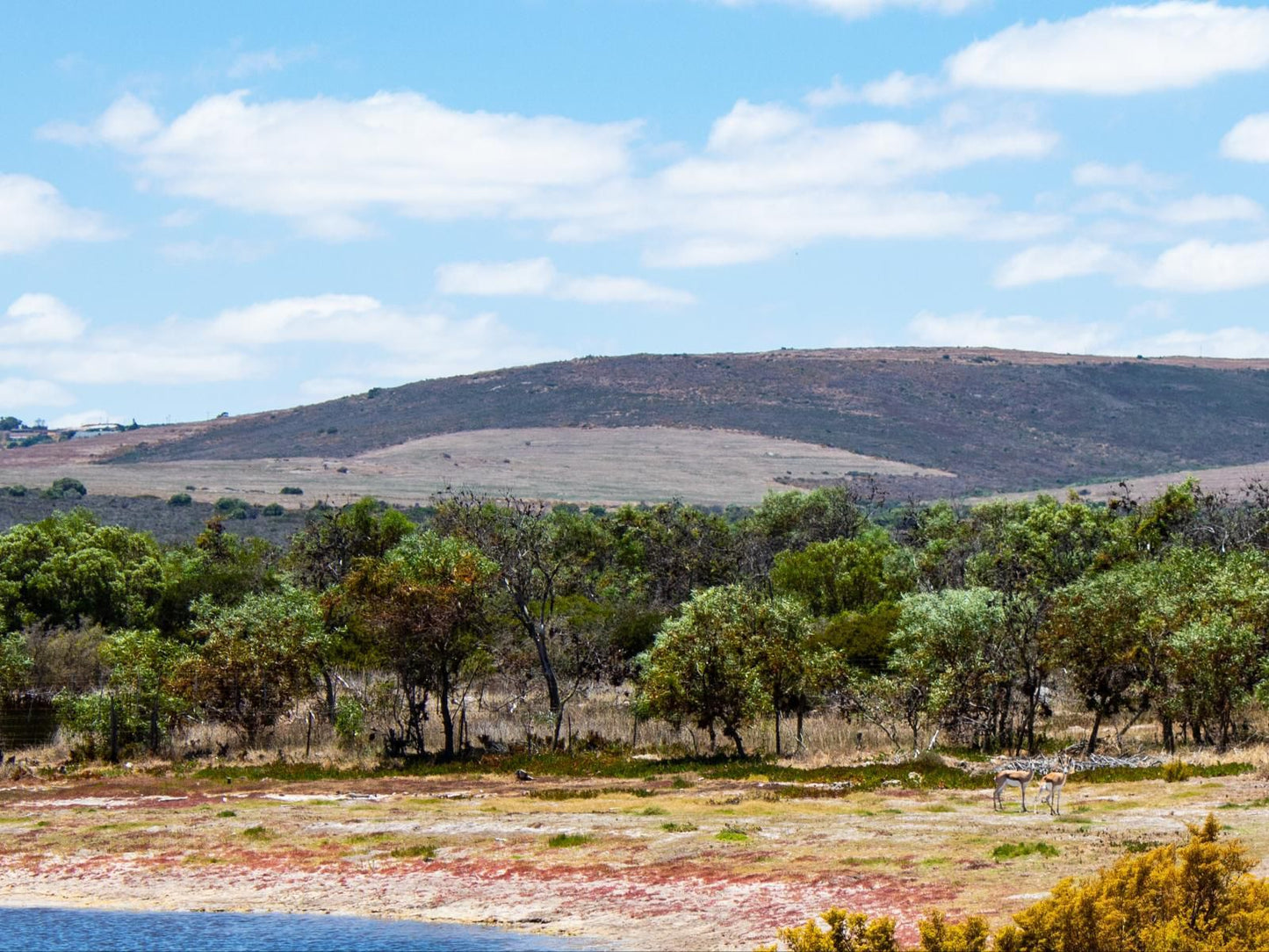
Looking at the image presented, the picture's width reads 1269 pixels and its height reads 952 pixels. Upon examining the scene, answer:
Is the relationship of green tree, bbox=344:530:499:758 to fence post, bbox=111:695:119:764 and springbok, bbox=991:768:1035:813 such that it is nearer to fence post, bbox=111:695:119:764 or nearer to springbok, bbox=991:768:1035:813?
fence post, bbox=111:695:119:764

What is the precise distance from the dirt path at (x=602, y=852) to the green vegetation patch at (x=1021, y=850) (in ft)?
1.05

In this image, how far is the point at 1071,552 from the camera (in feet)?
252

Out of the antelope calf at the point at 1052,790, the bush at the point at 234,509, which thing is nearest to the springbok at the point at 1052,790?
the antelope calf at the point at 1052,790

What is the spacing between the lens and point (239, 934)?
2572 cm

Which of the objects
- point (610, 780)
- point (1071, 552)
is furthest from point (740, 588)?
point (1071, 552)

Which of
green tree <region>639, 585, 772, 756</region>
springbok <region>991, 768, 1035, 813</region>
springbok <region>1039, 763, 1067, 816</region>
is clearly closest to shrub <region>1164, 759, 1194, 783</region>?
springbok <region>1039, 763, 1067, 816</region>

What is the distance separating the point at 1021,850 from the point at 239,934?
13.6 meters

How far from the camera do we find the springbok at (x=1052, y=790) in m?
30.9

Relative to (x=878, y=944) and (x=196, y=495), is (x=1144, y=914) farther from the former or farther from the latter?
Result: (x=196, y=495)

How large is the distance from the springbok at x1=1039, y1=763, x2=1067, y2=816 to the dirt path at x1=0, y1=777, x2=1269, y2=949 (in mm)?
466

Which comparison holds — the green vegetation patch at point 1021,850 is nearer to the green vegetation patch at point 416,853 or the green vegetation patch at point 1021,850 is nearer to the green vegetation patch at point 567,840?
the green vegetation patch at point 567,840

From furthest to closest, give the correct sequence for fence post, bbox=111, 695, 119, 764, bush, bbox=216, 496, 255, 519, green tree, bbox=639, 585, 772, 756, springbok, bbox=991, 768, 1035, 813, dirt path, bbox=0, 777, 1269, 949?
1. bush, bbox=216, 496, 255, 519
2. fence post, bbox=111, 695, 119, 764
3. green tree, bbox=639, 585, 772, 756
4. springbok, bbox=991, 768, 1035, 813
5. dirt path, bbox=0, 777, 1269, 949

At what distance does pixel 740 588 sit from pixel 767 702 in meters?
4.12

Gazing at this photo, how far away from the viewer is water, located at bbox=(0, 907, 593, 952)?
24641mm
